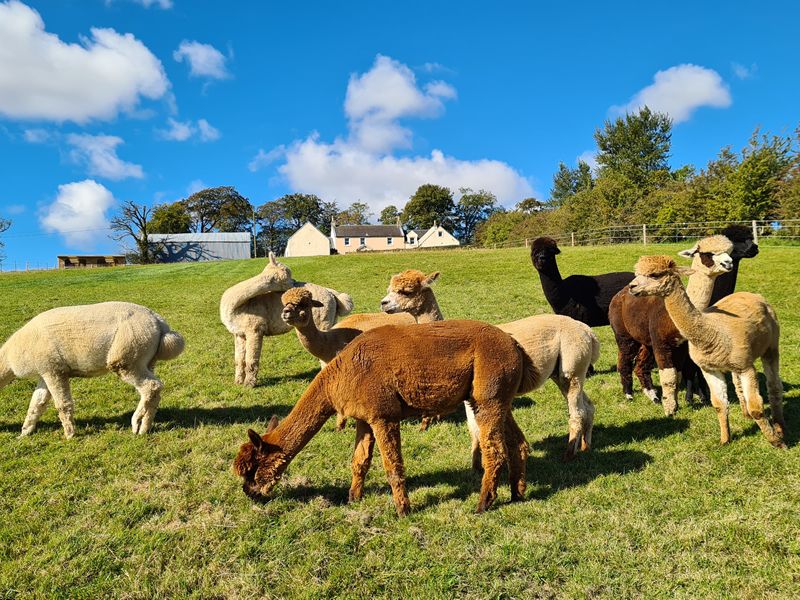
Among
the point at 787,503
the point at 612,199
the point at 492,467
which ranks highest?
the point at 612,199

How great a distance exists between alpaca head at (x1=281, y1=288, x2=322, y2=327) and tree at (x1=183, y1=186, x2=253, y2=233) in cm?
8742

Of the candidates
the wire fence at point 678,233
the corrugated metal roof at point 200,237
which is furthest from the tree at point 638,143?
the corrugated metal roof at point 200,237

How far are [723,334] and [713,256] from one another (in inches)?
50.5

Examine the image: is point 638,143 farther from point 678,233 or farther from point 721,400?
point 721,400

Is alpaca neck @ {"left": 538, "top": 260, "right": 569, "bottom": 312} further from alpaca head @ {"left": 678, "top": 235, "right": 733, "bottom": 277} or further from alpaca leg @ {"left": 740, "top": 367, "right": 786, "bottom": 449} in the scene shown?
alpaca leg @ {"left": 740, "top": 367, "right": 786, "bottom": 449}

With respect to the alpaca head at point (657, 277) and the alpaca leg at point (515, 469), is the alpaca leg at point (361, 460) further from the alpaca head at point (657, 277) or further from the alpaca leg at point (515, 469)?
the alpaca head at point (657, 277)

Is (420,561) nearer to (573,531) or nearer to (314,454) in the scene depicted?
(573,531)

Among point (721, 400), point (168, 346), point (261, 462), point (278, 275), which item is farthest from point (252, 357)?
point (721, 400)

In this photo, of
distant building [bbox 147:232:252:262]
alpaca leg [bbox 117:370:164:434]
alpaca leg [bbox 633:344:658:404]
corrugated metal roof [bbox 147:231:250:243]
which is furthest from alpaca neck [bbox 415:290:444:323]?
corrugated metal roof [bbox 147:231:250:243]

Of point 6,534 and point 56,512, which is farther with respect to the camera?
point 56,512

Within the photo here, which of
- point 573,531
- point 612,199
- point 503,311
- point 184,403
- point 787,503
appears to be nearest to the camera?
point 573,531

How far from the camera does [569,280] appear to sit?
9.86 metres

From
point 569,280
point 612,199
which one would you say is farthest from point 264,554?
point 612,199

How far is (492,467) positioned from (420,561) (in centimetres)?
106
